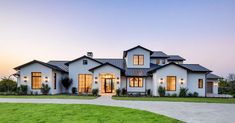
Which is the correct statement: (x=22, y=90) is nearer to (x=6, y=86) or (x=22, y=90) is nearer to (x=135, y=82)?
(x=6, y=86)

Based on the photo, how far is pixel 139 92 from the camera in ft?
98.4

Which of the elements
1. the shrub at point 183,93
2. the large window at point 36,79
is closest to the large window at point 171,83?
the shrub at point 183,93

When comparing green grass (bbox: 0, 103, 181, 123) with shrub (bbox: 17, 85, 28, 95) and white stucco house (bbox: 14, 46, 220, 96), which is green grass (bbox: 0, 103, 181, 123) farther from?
white stucco house (bbox: 14, 46, 220, 96)

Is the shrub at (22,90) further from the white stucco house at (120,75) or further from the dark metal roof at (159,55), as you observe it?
the dark metal roof at (159,55)

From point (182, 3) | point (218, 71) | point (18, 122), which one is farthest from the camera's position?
point (218, 71)

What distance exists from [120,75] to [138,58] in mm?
4401

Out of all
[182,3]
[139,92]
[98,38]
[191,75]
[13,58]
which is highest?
[182,3]

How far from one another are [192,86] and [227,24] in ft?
29.3

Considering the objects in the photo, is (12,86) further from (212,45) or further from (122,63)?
(212,45)

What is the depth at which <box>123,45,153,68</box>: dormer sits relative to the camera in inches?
1276

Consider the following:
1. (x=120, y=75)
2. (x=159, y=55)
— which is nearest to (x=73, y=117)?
(x=120, y=75)

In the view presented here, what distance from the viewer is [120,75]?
29.8 meters

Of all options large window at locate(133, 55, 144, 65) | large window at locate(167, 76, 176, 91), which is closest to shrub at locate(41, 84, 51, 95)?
large window at locate(133, 55, 144, 65)

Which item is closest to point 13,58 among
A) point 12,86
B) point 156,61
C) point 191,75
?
point 12,86
